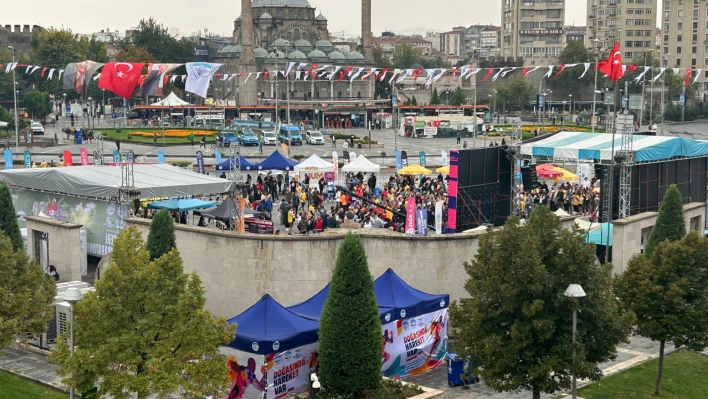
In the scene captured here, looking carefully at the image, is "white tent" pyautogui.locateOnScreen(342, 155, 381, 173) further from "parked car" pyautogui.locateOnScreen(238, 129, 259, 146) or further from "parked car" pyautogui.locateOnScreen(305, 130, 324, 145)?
"parked car" pyautogui.locateOnScreen(305, 130, 324, 145)

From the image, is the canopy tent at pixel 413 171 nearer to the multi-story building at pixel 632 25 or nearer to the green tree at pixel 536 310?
the green tree at pixel 536 310

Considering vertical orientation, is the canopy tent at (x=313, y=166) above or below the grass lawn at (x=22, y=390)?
above

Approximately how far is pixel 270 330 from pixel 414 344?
11.9 ft

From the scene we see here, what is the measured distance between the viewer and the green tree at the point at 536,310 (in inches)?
640

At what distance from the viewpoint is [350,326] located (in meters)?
16.8

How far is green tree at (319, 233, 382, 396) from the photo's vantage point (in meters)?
16.8

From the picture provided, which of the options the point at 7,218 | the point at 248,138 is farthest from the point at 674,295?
the point at 248,138

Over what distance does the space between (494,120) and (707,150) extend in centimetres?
7021

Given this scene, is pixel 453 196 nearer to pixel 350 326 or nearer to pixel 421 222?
pixel 421 222

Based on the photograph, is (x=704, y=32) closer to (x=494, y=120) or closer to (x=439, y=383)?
(x=494, y=120)

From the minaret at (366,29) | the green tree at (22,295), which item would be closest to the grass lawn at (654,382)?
the green tree at (22,295)

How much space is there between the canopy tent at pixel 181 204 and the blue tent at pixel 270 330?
10236 mm

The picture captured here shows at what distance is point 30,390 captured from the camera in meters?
18.2

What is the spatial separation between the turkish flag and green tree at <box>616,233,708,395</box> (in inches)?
1083
